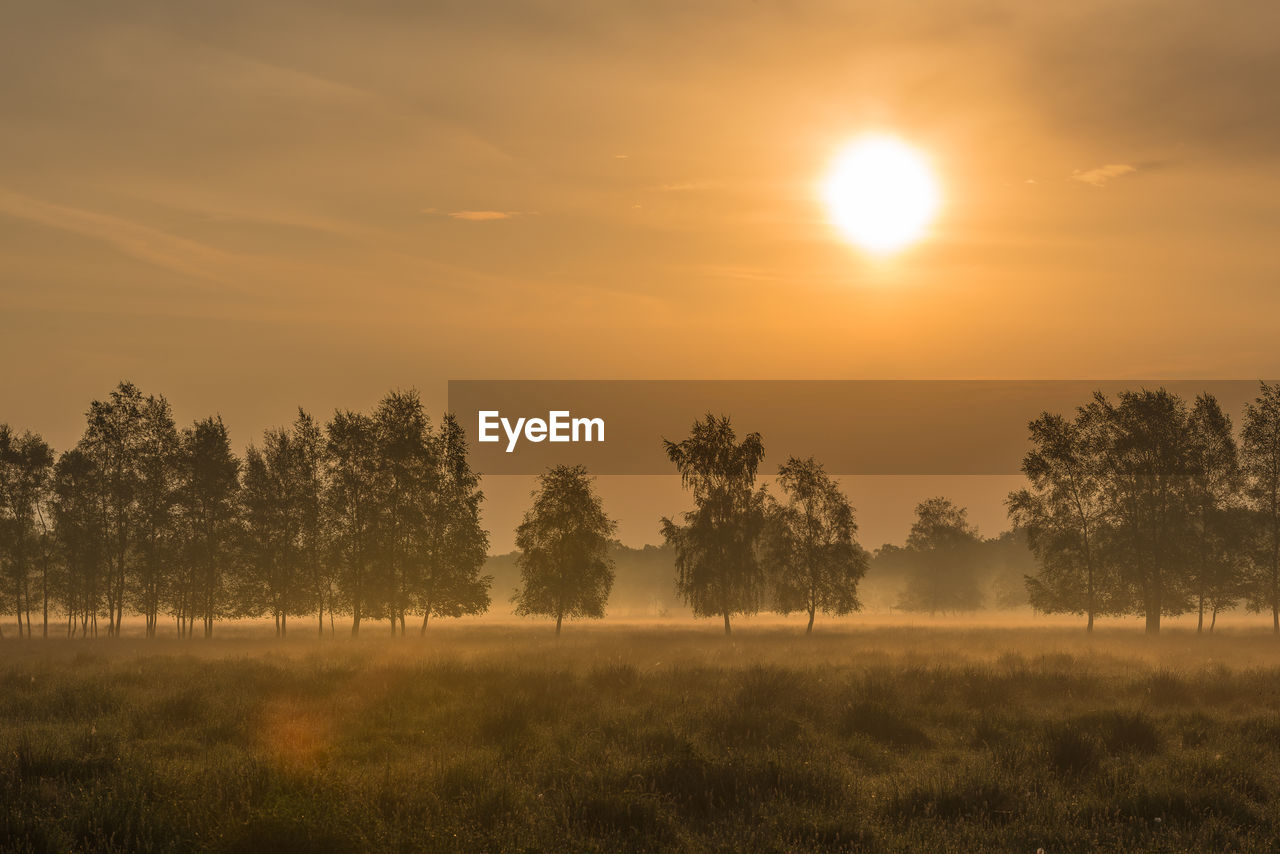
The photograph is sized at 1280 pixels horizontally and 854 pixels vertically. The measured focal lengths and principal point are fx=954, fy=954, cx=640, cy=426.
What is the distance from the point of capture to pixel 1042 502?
51.6m

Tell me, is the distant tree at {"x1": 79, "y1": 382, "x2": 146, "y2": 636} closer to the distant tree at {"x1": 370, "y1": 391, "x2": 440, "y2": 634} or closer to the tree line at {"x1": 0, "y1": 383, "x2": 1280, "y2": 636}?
the tree line at {"x1": 0, "y1": 383, "x2": 1280, "y2": 636}

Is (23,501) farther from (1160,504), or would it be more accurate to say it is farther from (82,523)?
(1160,504)

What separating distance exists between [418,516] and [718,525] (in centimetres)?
1622

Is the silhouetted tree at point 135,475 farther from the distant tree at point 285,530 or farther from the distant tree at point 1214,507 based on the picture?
the distant tree at point 1214,507

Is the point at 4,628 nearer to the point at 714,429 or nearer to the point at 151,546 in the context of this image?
the point at 151,546

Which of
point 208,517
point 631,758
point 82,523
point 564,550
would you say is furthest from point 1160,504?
point 82,523

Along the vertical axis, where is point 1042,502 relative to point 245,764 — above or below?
above

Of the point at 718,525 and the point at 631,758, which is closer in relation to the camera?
the point at 631,758

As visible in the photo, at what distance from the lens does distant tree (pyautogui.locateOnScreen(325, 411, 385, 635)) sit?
50.4 m

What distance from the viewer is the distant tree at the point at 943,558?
107 m

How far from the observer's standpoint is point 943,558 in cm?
10719

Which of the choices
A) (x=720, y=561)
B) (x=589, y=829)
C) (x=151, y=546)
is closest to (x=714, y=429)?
(x=720, y=561)

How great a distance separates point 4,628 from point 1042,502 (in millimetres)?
70527

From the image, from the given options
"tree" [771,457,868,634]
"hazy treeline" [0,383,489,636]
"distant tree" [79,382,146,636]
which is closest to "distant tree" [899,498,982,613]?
"tree" [771,457,868,634]
